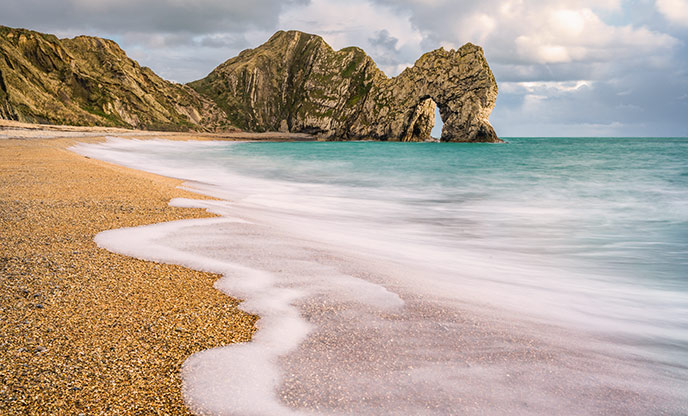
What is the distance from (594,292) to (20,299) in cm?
656

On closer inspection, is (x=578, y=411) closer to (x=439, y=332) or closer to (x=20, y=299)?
(x=439, y=332)

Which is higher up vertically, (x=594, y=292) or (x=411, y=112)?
(x=411, y=112)

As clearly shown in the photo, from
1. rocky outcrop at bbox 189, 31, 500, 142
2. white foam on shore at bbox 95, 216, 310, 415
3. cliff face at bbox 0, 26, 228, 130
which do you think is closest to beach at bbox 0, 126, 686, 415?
white foam on shore at bbox 95, 216, 310, 415

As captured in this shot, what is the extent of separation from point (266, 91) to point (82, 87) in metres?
84.3

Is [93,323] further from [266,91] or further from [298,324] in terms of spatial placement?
[266,91]

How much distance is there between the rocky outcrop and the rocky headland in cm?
32

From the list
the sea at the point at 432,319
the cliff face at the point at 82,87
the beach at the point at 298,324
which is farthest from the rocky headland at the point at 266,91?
the sea at the point at 432,319

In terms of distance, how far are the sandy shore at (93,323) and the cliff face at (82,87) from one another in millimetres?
79042

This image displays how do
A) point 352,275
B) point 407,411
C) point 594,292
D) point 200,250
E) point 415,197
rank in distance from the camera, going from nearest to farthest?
point 407,411
point 352,275
point 200,250
point 594,292
point 415,197

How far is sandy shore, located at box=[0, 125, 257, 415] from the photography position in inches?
87.3

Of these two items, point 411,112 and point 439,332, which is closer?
point 439,332

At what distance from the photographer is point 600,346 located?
352 cm

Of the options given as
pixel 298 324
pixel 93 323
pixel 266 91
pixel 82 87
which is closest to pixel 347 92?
pixel 266 91

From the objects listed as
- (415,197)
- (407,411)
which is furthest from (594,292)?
(415,197)
